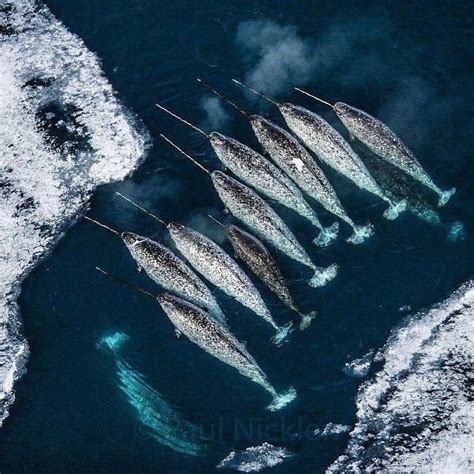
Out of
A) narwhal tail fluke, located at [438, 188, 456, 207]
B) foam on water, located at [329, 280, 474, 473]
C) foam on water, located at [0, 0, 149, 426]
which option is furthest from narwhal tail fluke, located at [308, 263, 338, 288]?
foam on water, located at [0, 0, 149, 426]

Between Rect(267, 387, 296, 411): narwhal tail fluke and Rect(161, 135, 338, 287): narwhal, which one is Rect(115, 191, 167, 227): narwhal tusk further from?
Rect(267, 387, 296, 411): narwhal tail fluke

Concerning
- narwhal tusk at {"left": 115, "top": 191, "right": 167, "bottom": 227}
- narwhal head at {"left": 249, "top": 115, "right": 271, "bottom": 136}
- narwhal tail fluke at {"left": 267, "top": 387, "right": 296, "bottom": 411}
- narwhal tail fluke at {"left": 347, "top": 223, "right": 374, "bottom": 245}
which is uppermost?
narwhal head at {"left": 249, "top": 115, "right": 271, "bottom": 136}

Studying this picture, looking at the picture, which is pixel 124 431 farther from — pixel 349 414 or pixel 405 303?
pixel 405 303

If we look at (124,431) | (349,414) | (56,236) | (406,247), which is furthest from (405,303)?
(56,236)

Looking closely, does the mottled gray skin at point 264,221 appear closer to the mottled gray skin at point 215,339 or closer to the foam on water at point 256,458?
the mottled gray skin at point 215,339

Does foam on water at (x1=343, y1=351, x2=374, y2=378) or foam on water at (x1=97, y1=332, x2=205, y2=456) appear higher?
foam on water at (x1=343, y1=351, x2=374, y2=378)

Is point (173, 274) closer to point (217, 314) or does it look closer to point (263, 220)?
point (217, 314)
